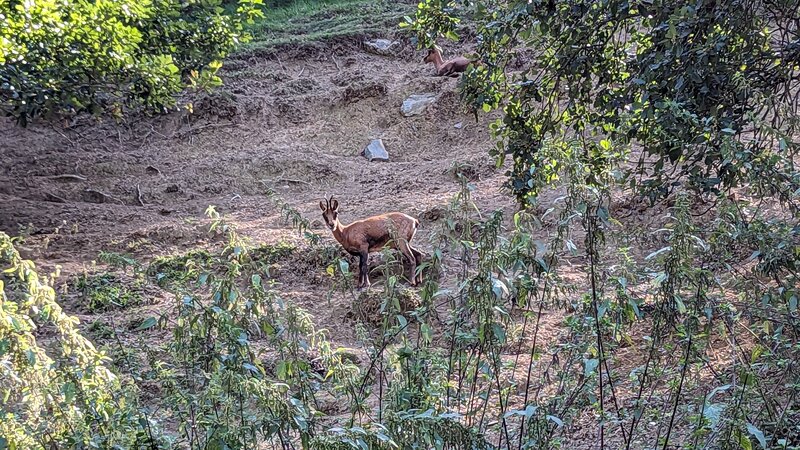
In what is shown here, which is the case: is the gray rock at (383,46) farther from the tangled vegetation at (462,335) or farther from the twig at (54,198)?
the tangled vegetation at (462,335)

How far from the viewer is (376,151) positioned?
40.7 ft

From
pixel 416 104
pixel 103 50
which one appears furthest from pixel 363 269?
pixel 416 104

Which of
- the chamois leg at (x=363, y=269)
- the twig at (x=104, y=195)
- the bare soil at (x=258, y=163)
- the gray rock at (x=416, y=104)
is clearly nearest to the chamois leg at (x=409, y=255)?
the chamois leg at (x=363, y=269)

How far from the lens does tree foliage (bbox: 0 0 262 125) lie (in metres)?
7.30

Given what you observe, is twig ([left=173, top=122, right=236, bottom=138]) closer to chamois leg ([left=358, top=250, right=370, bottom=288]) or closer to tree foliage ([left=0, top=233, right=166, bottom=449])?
chamois leg ([left=358, top=250, right=370, bottom=288])

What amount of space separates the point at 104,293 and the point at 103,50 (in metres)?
2.30

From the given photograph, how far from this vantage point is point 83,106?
8758 millimetres

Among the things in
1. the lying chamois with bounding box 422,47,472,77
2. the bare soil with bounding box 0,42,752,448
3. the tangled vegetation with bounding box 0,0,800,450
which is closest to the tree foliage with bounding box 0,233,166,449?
the tangled vegetation with bounding box 0,0,800,450

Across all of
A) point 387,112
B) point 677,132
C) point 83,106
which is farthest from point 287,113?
point 677,132

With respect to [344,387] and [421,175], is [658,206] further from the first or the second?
[344,387]

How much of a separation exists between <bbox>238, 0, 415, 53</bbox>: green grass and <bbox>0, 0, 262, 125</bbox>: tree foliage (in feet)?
20.9

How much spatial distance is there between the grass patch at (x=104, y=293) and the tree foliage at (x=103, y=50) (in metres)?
1.80

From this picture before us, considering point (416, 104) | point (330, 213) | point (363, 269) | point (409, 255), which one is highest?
point (416, 104)

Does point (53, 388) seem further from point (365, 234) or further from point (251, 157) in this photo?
point (251, 157)
